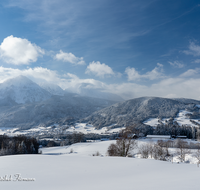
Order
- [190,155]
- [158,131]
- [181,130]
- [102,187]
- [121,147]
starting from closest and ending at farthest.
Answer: [102,187]
[121,147]
[190,155]
[181,130]
[158,131]

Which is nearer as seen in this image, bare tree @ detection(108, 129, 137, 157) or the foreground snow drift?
the foreground snow drift

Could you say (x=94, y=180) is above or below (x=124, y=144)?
above

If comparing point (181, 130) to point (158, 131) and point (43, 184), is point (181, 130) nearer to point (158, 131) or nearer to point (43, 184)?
point (158, 131)

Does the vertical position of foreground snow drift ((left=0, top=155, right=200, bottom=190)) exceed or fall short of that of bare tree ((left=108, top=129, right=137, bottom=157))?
it exceeds it

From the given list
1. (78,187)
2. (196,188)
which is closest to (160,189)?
(196,188)

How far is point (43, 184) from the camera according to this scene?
12562 millimetres

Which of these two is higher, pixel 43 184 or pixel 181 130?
pixel 43 184

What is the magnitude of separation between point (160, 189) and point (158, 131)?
14337cm

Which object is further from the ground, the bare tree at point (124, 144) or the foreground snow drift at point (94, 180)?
the foreground snow drift at point (94, 180)

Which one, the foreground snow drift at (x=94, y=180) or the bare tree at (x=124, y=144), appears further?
the bare tree at (x=124, y=144)

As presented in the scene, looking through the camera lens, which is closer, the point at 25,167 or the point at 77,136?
the point at 25,167

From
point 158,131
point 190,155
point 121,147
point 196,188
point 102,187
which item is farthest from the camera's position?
point 158,131

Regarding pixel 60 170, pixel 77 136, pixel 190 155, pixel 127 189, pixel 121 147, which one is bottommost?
pixel 77 136

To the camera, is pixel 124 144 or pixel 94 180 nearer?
pixel 94 180
